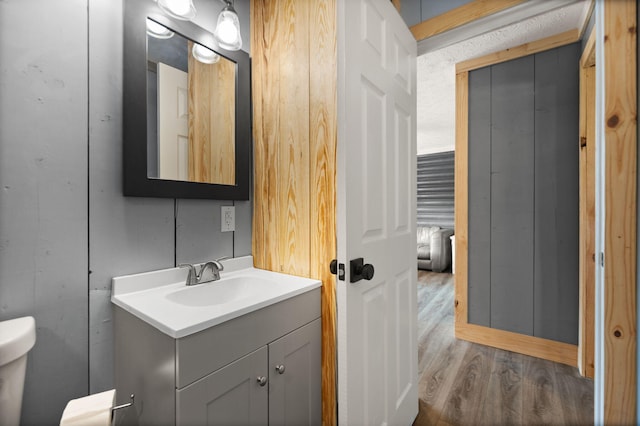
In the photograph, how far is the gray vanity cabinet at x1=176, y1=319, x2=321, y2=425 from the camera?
86cm

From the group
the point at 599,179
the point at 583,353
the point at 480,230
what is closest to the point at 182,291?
the point at 599,179

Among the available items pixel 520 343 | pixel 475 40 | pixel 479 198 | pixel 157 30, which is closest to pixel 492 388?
pixel 520 343

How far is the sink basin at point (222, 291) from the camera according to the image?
122 centimetres

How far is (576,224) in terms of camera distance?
2092mm

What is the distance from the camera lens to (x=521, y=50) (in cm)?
226

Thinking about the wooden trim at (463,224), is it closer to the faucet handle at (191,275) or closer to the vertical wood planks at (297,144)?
the vertical wood planks at (297,144)

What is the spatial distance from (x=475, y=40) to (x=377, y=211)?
1.81m

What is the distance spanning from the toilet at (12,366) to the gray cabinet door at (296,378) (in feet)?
2.32

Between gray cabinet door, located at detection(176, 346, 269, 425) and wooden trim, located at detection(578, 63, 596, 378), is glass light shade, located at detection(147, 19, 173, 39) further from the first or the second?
wooden trim, located at detection(578, 63, 596, 378)

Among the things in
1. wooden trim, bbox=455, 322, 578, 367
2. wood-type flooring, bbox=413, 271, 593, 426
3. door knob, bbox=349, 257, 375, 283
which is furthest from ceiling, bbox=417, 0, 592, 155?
wooden trim, bbox=455, 322, 578, 367

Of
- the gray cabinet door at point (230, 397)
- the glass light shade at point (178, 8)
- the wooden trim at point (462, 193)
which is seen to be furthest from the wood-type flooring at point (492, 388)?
the glass light shade at point (178, 8)

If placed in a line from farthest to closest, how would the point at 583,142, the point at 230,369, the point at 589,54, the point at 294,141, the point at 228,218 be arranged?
the point at 583,142 < the point at 589,54 < the point at 228,218 < the point at 294,141 < the point at 230,369

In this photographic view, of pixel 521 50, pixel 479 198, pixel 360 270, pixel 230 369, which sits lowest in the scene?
pixel 230 369

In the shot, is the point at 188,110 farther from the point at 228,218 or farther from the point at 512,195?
the point at 512,195
